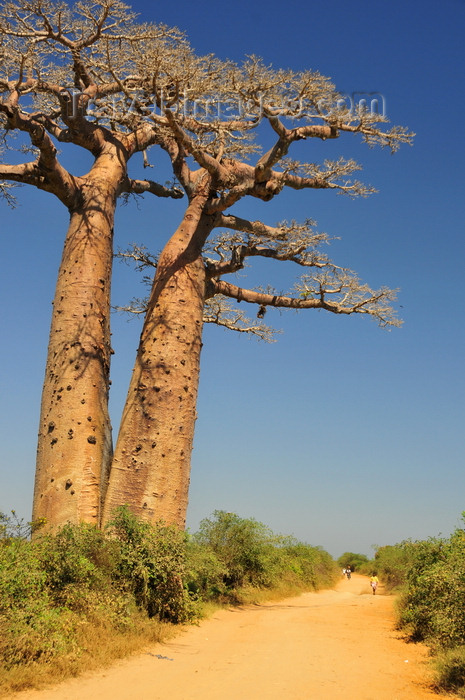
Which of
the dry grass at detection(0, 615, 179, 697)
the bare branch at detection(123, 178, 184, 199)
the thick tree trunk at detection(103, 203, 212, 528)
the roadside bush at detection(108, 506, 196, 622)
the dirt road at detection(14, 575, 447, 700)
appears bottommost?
the dirt road at detection(14, 575, 447, 700)

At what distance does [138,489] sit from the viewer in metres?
6.02

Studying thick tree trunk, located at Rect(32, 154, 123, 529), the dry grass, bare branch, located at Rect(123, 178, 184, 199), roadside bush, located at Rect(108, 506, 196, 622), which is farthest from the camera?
bare branch, located at Rect(123, 178, 184, 199)

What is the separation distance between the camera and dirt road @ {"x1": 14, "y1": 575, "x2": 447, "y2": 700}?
3426mm

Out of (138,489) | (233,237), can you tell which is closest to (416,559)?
(138,489)

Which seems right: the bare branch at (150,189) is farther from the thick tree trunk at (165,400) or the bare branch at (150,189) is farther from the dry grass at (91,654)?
the dry grass at (91,654)

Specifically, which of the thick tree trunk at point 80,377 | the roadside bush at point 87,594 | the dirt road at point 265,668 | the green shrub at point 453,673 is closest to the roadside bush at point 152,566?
the roadside bush at point 87,594

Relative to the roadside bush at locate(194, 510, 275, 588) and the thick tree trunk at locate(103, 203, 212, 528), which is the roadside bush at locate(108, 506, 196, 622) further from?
the roadside bush at locate(194, 510, 275, 588)

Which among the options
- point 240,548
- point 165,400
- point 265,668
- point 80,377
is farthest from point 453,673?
point 240,548

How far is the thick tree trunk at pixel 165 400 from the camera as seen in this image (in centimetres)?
605

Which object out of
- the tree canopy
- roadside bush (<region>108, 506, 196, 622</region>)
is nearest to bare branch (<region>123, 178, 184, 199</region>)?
the tree canopy

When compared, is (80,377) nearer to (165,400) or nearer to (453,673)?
(165,400)

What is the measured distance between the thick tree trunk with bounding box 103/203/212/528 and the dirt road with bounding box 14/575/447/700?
1347 mm

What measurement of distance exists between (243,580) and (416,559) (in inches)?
150

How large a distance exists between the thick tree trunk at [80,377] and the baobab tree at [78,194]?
0.01 metres
